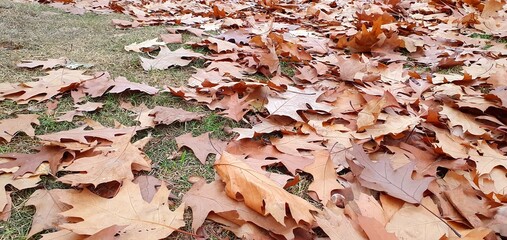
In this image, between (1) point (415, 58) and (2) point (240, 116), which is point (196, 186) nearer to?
(2) point (240, 116)

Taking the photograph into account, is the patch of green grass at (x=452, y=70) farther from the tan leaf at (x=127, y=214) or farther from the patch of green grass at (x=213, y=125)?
the tan leaf at (x=127, y=214)

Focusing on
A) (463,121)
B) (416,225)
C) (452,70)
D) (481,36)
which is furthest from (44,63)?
(481,36)

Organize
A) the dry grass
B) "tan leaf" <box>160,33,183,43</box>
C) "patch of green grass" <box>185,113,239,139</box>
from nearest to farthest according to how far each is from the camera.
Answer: the dry grass, "patch of green grass" <box>185,113,239,139</box>, "tan leaf" <box>160,33,183,43</box>

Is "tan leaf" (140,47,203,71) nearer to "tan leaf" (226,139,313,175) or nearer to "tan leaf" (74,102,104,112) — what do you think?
"tan leaf" (74,102,104,112)

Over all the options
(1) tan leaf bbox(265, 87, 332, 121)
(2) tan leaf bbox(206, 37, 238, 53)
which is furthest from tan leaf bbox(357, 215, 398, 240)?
(2) tan leaf bbox(206, 37, 238, 53)

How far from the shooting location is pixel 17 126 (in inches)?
55.3

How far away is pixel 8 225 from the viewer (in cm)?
101

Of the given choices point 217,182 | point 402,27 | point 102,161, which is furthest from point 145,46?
point 402,27

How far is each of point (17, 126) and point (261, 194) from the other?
101 cm

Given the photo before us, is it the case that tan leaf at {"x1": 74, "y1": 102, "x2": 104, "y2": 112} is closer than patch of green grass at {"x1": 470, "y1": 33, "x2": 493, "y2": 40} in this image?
Yes

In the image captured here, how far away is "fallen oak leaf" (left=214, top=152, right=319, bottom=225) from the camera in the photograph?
1012 mm

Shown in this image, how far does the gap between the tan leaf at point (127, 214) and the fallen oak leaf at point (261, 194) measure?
176mm

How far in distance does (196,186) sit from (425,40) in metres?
2.12

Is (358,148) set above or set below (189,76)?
above
